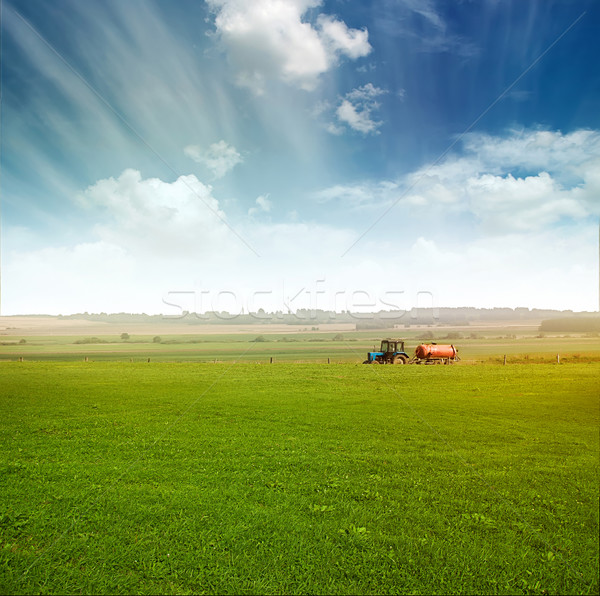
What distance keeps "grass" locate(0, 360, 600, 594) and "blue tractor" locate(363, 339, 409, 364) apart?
28.5 m

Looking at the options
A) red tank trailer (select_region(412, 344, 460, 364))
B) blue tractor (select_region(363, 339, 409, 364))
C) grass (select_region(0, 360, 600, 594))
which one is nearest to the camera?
grass (select_region(0, 360, 600, 594))

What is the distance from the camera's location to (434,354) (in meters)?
45.4

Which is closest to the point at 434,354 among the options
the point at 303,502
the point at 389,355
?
the point at 389,355

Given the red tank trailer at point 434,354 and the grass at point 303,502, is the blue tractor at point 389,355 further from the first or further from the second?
the grass at point 303,502

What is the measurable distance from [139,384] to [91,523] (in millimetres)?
21995

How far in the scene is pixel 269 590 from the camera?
5.75m

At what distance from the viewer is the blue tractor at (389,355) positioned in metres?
45.2

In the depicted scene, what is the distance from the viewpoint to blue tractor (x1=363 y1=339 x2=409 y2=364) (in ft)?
148

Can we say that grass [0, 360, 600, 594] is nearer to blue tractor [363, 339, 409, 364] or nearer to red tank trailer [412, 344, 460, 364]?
blue tractor [363, 339, 409, 364]

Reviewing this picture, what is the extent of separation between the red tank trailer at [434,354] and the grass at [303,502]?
28.9 meters

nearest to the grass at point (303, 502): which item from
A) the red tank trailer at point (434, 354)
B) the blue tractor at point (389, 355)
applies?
the blue tractor at point (389, 355)

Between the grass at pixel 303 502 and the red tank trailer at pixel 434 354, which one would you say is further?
the red tank trailer at pixel 434 354

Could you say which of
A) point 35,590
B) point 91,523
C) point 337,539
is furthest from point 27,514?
point 337,539

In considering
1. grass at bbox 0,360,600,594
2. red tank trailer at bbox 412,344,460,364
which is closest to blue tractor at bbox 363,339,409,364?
red tank trailer at bbox 412,344,460,364
